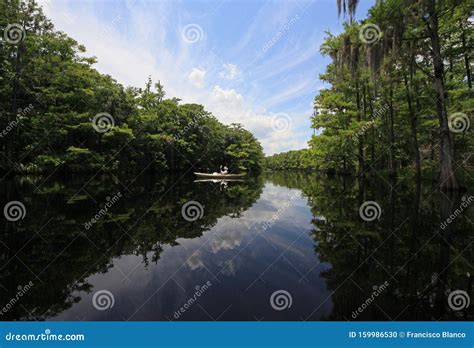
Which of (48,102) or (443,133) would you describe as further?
(48,102)

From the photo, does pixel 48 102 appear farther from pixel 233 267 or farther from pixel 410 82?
pixel 410 82

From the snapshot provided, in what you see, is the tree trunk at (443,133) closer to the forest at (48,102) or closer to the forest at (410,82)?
the forest at (410,82)

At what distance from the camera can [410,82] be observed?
1858 cm

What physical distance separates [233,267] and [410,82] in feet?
71.9

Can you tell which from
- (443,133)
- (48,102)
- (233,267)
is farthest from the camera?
(48,102)

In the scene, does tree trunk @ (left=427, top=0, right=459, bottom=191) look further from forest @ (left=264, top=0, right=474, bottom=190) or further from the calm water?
the calm water

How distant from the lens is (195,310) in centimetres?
289

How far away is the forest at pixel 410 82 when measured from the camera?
482 inches

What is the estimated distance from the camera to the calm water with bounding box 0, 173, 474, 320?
2.91 m

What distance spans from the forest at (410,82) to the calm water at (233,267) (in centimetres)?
981

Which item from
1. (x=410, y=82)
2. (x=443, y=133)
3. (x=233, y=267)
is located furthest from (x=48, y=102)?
(x=410, y=82)

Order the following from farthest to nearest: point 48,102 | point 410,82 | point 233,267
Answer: point 48,102 → point 410,82 → point 233,267

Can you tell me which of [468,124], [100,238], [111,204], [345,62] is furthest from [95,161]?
[468,124]

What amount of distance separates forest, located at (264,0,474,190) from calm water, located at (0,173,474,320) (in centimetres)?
981
